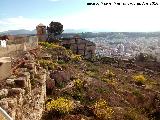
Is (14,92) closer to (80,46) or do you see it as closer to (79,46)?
(79,46)

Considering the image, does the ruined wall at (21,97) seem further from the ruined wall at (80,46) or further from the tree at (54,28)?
the tree at (54,28)

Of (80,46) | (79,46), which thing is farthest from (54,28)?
(80,46)

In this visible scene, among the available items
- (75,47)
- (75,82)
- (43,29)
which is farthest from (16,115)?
(75,47)

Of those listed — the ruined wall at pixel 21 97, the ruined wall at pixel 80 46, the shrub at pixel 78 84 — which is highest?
the ruined wall at pixel 21 97

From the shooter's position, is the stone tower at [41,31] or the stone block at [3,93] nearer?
the stone block at [3,93]

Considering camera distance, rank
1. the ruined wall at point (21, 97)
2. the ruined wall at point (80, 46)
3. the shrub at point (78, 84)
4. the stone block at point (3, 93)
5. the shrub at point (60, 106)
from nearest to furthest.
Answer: the ruined wall at point (21, 97) → the stone block at point (3, 93) → the shrub at point (60, 106) → the shrub at point (78, 84) → the ruined wall at point (80, 46)

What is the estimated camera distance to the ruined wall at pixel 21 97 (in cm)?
883

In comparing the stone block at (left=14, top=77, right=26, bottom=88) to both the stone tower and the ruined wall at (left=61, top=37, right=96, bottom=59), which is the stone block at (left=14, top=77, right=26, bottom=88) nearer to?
the stone tower

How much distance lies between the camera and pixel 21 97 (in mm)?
9898

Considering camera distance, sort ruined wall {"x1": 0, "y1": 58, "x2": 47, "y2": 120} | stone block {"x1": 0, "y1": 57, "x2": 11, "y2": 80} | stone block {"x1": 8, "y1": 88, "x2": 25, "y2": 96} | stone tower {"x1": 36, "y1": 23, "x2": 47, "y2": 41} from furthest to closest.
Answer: stone tower {"x1": 36, "y1": 23, "x2": 47, "y2": 41}
stone block {"x1": 0, "y1": 57, "x2": 11, "y2": 80}
stone block {"x1": 8, "y1": 88, "x2": 25, "y2": 96}
ruined wall {"x1": 0, "y1": 58, "x2": 47, "y2": 120}

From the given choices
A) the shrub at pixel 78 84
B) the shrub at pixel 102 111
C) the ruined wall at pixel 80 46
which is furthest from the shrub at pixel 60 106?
the ruined wall at pixel 80 46

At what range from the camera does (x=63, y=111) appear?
583 inches

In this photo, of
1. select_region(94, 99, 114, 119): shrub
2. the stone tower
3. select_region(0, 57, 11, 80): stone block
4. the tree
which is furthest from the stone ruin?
select_region(0, 57, 11, 80): stone block

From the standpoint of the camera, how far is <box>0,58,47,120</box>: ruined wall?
8.83 metres
